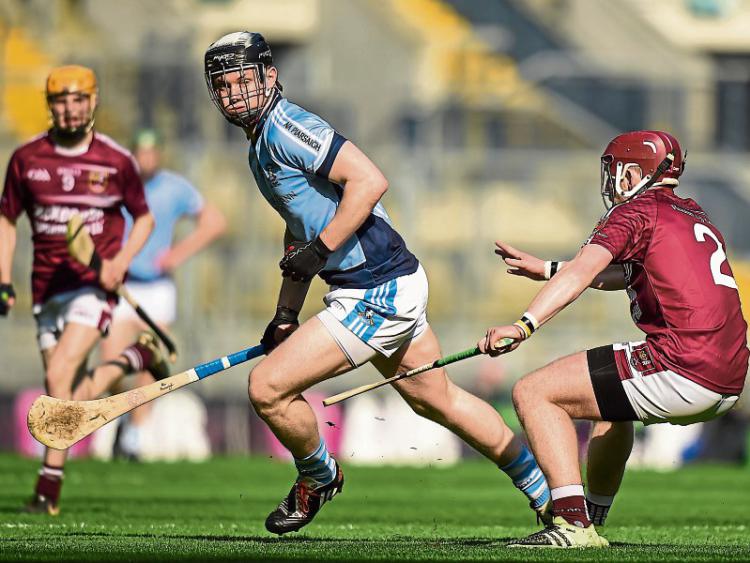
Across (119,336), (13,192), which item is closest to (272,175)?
(13,192)

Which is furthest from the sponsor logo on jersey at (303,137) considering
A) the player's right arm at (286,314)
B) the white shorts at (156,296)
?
the white shorts at (156,296)

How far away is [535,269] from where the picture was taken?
24.3 feet

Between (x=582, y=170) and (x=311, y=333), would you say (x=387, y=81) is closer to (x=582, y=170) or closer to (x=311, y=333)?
(x=582, y=170)

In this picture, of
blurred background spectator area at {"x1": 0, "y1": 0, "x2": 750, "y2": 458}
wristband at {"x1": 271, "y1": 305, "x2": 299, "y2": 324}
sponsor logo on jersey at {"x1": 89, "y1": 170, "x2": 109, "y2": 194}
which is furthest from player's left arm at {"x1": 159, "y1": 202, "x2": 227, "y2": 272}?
wristband at {"x1": 271, "y1": 305, "x2": 299, "y2": 324}

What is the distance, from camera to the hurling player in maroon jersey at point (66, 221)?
9.34m

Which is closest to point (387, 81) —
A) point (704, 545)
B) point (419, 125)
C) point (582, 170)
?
point (419, 125)

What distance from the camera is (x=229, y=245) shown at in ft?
57.9

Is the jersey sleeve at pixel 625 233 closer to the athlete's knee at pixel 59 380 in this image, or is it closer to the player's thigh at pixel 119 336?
the athlete's knee at pixel 59 380

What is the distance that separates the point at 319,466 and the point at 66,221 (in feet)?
9.35

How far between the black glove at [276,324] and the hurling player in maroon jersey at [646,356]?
122cm

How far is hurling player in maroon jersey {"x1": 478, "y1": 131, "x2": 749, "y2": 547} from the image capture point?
6.79 meters

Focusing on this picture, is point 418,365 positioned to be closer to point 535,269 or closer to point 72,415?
point 535,269

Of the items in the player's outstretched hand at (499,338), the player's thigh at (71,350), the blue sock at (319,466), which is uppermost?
the player's outstretched hand at (499,338)

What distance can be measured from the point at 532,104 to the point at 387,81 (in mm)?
4380
